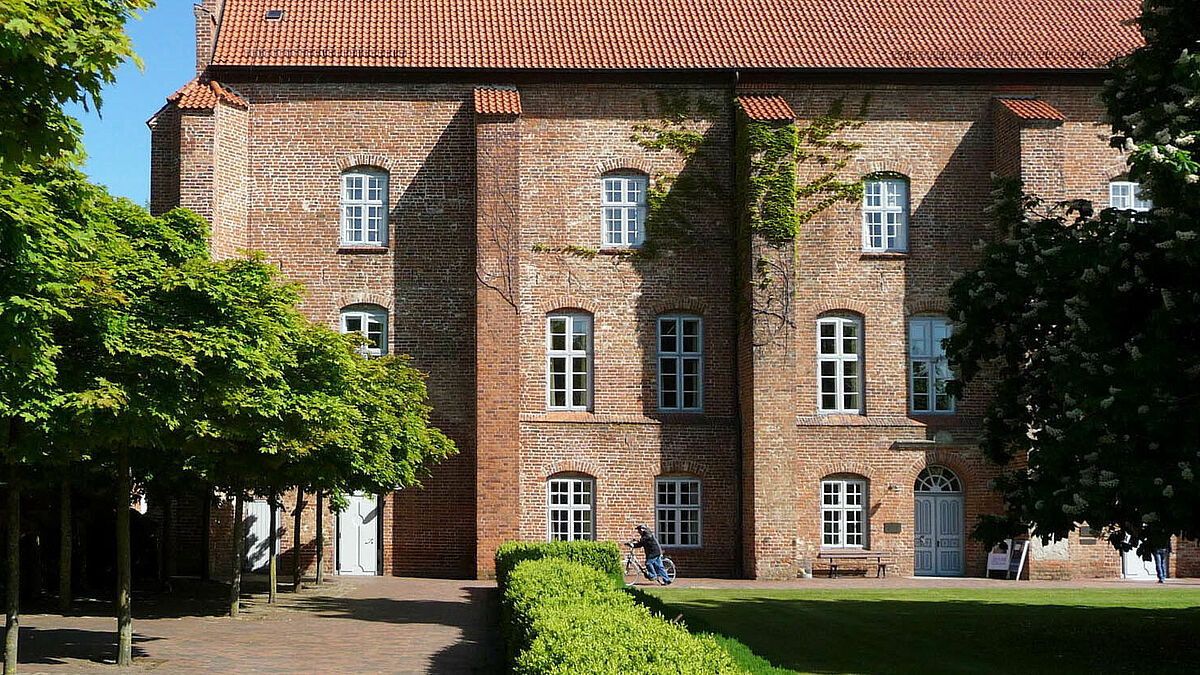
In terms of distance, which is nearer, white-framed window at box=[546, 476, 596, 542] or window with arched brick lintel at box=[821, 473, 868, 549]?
white-framed window at box=[546, 476, 596, 542]

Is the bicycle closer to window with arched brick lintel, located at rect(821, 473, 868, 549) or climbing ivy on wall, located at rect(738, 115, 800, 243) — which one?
window with arched brick lintel, located at rect(821, 473, 868, 549)

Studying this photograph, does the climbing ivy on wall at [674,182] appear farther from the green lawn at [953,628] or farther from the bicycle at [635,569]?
the green lawn at [953,628]

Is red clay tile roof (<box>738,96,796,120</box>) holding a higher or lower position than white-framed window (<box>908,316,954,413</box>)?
higher

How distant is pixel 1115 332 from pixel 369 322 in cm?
1930

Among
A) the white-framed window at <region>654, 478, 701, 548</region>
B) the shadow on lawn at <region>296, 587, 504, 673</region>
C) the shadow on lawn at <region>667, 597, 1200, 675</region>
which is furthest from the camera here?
the white-framed window at <region>654, 478, 701, 548</region>

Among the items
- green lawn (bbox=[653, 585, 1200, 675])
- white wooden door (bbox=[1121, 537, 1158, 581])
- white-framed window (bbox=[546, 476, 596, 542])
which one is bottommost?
white wooden door (bbox=[1121, 537, 1158, 581])

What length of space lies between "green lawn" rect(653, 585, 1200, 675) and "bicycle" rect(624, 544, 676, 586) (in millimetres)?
2269

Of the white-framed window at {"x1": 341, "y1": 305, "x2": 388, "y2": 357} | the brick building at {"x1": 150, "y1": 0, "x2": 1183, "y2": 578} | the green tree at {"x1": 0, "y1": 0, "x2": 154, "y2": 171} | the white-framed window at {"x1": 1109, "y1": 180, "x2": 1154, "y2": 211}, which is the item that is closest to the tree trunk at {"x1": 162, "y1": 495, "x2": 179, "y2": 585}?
the brick building at {"x1": 150, "y1": 0, "x2": 1183, "y2": 578}

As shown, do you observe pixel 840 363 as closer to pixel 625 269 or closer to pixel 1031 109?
pixel 625 269

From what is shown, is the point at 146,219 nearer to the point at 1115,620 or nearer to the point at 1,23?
the point at 1,23

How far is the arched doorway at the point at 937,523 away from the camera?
104 ft

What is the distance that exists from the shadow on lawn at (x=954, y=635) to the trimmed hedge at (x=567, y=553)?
5.53 feet

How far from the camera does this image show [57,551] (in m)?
26.8

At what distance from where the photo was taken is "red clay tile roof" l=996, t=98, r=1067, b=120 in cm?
3122
